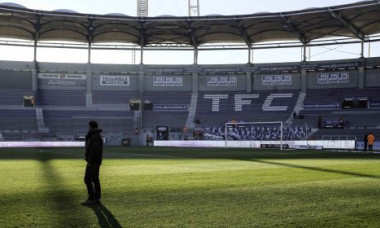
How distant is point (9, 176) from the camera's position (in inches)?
600

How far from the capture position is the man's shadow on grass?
752 centimetres

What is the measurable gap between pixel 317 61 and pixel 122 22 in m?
28.5

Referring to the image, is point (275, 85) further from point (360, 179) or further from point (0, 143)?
point (360, 179)

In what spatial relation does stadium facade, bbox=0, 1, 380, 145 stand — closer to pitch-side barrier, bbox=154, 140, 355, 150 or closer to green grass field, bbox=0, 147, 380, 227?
pitch-side barrier, bbox=154, 140, 355, 150

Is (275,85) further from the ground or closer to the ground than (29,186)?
further from the ground

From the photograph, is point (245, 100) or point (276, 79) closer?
point (245, 100)

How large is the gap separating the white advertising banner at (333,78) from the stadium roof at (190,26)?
5.43 metres

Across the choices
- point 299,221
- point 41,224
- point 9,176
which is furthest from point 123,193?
point 9,176

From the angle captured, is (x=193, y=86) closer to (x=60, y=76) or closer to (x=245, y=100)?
(x=245, y=100)

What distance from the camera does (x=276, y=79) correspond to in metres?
66.3

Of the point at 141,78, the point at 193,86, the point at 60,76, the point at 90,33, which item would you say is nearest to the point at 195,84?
the point at 193,86

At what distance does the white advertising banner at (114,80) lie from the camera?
67231mm

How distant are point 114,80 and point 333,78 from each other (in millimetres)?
32540

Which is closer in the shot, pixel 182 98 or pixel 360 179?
pixel 360 179
